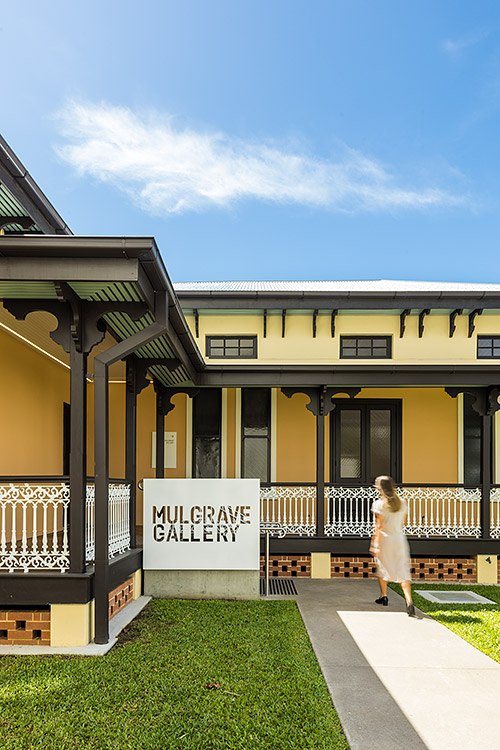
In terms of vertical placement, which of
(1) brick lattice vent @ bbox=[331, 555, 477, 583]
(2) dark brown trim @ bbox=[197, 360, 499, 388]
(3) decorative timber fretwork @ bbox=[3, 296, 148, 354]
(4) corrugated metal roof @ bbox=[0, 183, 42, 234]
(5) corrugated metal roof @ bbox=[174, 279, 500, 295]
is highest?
(5) corrugated metal roof @ bbox=[174, 279, 500, 295]

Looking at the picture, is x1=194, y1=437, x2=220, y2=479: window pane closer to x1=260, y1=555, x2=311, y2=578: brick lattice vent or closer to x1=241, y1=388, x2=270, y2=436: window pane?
x1=241, y1=388, x2=270, y2=436: window pane

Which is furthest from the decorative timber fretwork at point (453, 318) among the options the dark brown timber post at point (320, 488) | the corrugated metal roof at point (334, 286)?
the dark brown timber post at point (320, 488)

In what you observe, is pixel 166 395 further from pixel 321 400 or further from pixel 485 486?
pixel 485 486

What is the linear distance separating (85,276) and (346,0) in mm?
10547

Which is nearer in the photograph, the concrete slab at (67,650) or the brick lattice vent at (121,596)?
the concrete slab at (67,650)

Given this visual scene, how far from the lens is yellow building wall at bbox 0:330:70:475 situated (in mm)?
7695

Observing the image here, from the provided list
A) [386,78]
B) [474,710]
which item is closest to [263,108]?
[386,78]

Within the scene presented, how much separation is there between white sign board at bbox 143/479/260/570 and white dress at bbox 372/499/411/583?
1600 mm

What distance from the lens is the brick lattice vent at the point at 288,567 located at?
901 centimetres

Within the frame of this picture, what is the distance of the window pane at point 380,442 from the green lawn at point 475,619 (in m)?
3.02

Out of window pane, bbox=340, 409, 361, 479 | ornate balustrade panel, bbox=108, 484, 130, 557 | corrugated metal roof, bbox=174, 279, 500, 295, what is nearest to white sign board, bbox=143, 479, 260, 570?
ornate balustrade panel, bbox=108, 484, 130, 557

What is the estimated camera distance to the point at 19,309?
5.61 m

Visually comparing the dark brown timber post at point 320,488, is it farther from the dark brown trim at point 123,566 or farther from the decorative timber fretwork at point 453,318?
the decorative timber fretwork at point 453,318

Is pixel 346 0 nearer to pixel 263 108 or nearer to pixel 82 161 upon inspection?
pixel 263 108
